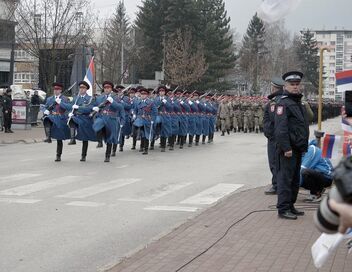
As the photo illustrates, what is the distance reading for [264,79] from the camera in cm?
7806

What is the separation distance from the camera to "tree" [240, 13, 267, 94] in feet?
254

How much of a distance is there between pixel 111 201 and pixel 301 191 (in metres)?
3.34

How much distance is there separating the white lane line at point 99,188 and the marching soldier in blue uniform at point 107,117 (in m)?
3.69

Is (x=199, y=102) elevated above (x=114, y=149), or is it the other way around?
(x=199, y=102)

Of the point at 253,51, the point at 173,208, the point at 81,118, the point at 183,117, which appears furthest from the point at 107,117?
the point at 253,51

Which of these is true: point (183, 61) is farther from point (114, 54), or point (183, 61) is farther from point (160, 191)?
point (160, 191)

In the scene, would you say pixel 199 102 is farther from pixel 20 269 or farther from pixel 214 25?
pixel 214 25

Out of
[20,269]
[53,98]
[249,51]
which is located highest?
[249,51]

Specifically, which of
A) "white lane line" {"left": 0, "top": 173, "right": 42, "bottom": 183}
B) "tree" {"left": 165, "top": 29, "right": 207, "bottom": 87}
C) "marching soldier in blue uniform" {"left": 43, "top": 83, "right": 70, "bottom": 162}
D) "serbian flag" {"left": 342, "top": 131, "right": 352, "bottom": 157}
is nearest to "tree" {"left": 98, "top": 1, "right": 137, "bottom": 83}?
"tree" {"left": 165, "top": 29, "right": 207, "bottom": 87}

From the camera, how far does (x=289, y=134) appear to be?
8227mm

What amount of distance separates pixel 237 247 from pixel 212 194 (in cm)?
418

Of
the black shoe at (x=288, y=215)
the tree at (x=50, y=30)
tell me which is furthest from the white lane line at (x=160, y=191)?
the tree at (x=50, y=30)

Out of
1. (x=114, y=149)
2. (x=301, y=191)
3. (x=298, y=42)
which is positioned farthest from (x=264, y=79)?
(x=301, y=191)

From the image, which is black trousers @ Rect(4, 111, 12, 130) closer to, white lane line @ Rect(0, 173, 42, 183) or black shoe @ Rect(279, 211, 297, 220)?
white lane line @ Rect(0, 173, 42, 183)
